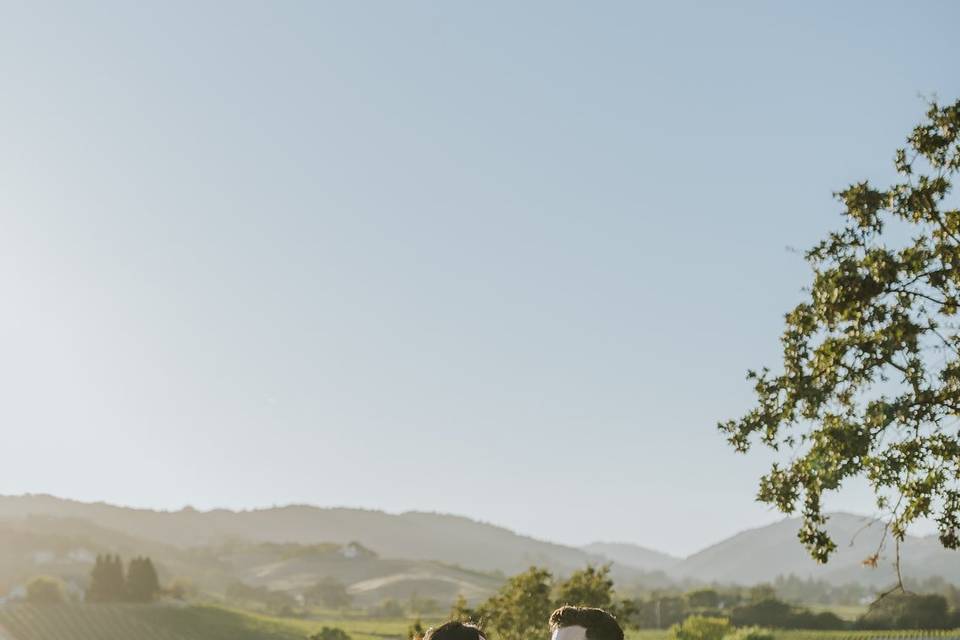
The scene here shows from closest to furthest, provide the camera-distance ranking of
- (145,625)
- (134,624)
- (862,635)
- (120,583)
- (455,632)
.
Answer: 1. (455,632)
2. (862,635)
3. (134,624)
4. (145,625)
5. (120,583)

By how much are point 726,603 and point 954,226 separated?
12253 centimetres

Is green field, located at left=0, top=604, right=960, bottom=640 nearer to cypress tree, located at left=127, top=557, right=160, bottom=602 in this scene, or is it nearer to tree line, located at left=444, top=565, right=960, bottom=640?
cypress tree, located at left=127, top=557, right=160, bottom=602

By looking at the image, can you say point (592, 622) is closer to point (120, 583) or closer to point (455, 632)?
point (455, 632)

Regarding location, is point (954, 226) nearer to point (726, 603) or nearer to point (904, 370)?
point (904, 370)

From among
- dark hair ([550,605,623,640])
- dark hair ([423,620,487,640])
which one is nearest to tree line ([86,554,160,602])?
dark hair ([423,620,487,640])

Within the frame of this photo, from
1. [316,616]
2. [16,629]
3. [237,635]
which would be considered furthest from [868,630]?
[316,616]

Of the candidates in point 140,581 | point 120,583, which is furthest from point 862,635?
point 120,583

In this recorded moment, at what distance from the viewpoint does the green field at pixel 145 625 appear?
105m

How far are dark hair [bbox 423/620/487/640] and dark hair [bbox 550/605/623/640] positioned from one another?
50 cm

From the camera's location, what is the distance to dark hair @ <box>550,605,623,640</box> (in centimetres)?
543

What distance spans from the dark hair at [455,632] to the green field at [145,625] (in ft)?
363

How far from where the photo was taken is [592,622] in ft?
18.0

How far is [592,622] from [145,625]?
125m

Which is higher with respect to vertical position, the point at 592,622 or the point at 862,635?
the point at 592,622
